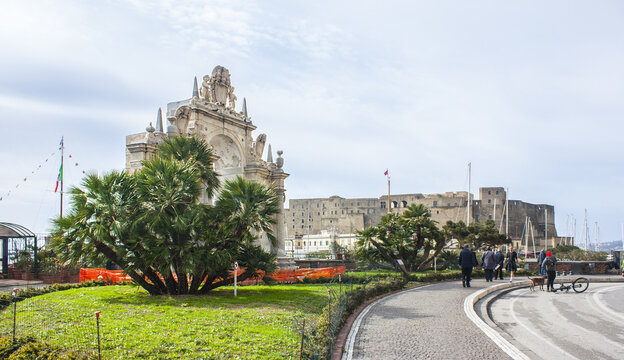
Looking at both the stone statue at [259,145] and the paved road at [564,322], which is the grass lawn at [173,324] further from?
the stone statue at [259,145]

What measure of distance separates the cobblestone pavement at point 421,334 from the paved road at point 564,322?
90cm

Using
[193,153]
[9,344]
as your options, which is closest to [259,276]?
[193,153]

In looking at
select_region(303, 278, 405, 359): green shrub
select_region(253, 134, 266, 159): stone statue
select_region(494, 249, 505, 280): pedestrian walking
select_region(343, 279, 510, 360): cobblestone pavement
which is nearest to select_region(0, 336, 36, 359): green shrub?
select_region(303, 278, 405, 359): green shrub

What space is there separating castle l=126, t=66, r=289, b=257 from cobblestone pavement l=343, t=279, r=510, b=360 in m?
14.2

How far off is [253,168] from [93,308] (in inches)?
725

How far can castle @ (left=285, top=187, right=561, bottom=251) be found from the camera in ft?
383

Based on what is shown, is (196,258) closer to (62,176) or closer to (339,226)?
(62,176)

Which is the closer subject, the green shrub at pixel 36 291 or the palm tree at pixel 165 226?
the green shrub at pixel 36 291

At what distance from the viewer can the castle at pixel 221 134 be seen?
2544 cm

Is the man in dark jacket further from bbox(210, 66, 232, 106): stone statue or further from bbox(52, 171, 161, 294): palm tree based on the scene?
bbox(210, 66, 232, 106): stone statue

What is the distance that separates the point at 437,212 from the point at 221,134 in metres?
97.7

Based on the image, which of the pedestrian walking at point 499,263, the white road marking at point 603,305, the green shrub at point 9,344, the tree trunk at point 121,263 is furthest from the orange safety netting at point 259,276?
the green shrub at point 9,344

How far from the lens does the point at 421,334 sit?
11133 mm

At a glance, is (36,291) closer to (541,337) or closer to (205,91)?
(205,91)
